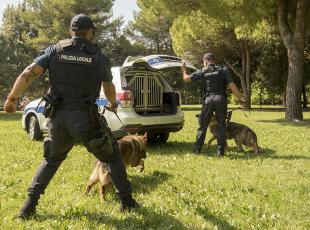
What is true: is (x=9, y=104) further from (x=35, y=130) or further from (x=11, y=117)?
(x=11, y=117)

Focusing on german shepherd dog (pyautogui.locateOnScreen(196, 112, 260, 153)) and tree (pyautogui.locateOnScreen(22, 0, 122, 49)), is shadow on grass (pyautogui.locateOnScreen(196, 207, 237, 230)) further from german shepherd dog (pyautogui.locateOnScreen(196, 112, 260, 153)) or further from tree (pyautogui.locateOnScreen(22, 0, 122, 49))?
tree (pyautogui.locateOnScreen(22, 0, 122, 49))

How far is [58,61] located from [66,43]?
0.21m

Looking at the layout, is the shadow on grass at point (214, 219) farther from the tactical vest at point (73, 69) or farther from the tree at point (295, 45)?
the tree at point (295, 45)

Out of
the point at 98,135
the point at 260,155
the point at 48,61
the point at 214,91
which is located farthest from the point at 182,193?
the point at 260,155

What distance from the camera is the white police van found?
898 centimetres

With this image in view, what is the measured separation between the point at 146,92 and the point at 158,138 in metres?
1.50

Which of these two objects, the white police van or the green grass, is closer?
the green grass

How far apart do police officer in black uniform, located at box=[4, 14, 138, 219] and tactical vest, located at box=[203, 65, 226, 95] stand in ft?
14.6

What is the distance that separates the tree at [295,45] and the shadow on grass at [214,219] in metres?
15.2

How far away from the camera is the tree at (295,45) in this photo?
1859 cm

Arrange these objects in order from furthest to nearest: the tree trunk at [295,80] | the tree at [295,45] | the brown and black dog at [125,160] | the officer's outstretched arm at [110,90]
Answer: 1. the tree trunk at [295,80]
2. the tree at [295,45]
3. the brown and black dog at [125,160]
4. the officer's outstretched arm at [110,90]

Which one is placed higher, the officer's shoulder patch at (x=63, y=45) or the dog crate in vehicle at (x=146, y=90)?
the officer's shoulder patch at (x=63, y=45)

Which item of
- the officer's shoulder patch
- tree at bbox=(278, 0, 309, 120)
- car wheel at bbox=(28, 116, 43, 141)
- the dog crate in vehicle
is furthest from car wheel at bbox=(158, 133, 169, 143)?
tree at bbox=(278, 0, 309, 120)

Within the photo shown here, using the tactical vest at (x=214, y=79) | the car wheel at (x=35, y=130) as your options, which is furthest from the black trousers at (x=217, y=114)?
the car wheel at (x=35, y=130)
